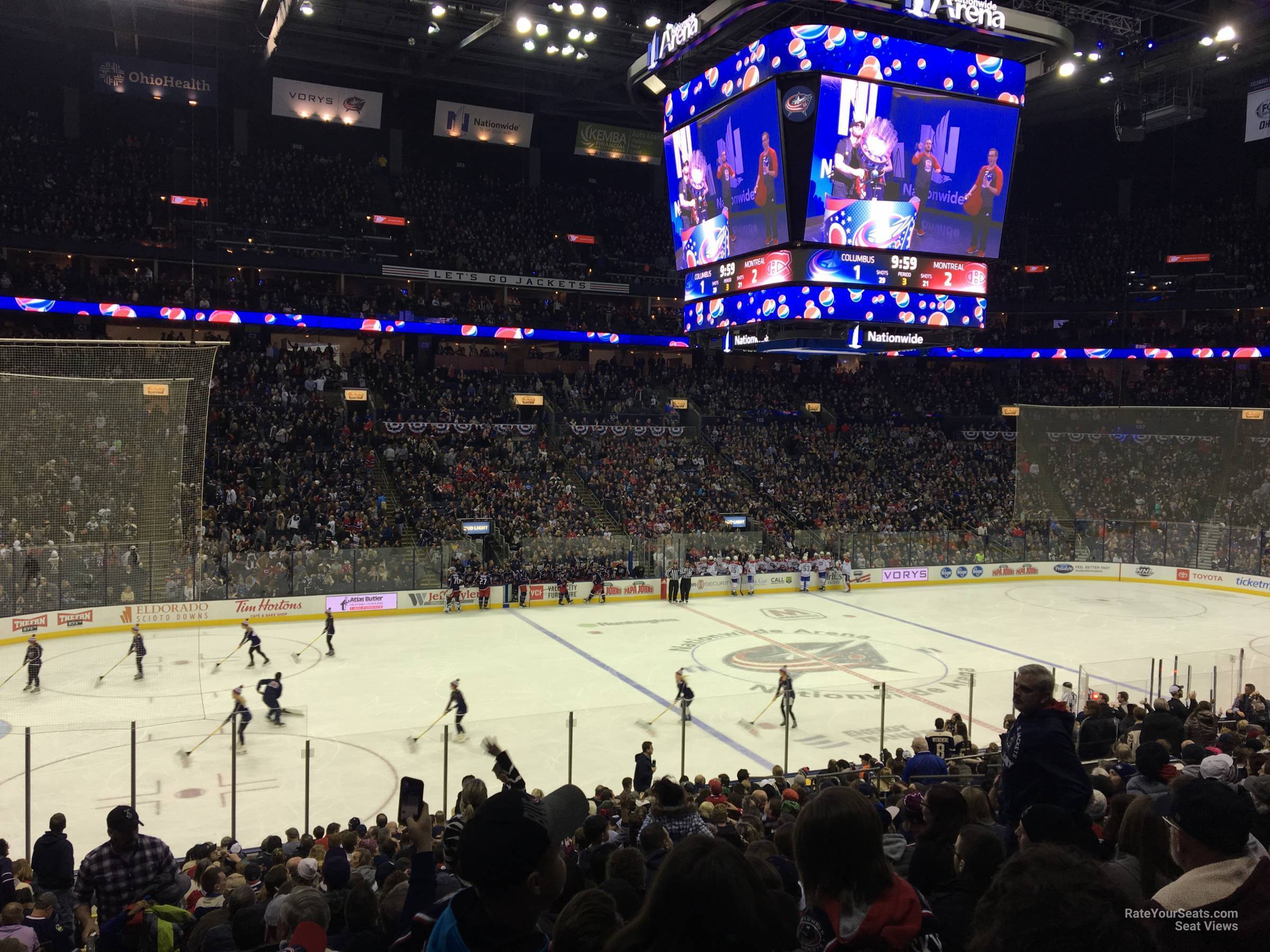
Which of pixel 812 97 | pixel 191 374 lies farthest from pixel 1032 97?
pixel 191 374

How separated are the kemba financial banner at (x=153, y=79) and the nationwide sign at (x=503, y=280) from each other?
10380 mm

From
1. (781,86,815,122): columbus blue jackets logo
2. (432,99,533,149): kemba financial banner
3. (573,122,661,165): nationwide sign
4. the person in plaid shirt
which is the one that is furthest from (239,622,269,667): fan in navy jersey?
(573,122,661,165): nationwide sign

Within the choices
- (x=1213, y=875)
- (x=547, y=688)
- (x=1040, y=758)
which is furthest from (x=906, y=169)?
(x=1213, y=875)

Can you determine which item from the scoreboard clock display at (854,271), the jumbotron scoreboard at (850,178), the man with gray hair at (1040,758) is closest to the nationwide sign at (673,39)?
the jumbotron scoreboard at (850,178)

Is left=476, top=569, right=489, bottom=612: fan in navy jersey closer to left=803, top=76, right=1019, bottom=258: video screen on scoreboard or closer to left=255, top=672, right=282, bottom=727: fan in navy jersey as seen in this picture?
left=255, top=672, right=282, bottom=727: fan in navy jersey

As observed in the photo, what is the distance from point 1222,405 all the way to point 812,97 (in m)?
35.6

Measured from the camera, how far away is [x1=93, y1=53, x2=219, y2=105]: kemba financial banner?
37.7 m

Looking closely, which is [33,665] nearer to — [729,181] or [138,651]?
[138,651]

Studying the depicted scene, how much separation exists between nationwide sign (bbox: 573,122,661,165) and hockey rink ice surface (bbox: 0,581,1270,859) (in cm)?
2592

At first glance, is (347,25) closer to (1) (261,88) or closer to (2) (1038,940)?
(1) (261,88)

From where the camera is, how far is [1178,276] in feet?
151

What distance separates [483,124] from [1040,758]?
45.2 meters

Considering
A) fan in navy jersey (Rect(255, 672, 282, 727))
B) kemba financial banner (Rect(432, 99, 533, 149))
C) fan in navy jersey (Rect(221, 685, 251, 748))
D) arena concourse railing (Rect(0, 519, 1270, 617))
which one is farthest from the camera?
kemba financial banner (Rect(432, 99, 533, 149))

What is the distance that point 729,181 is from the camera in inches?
Result: 860
